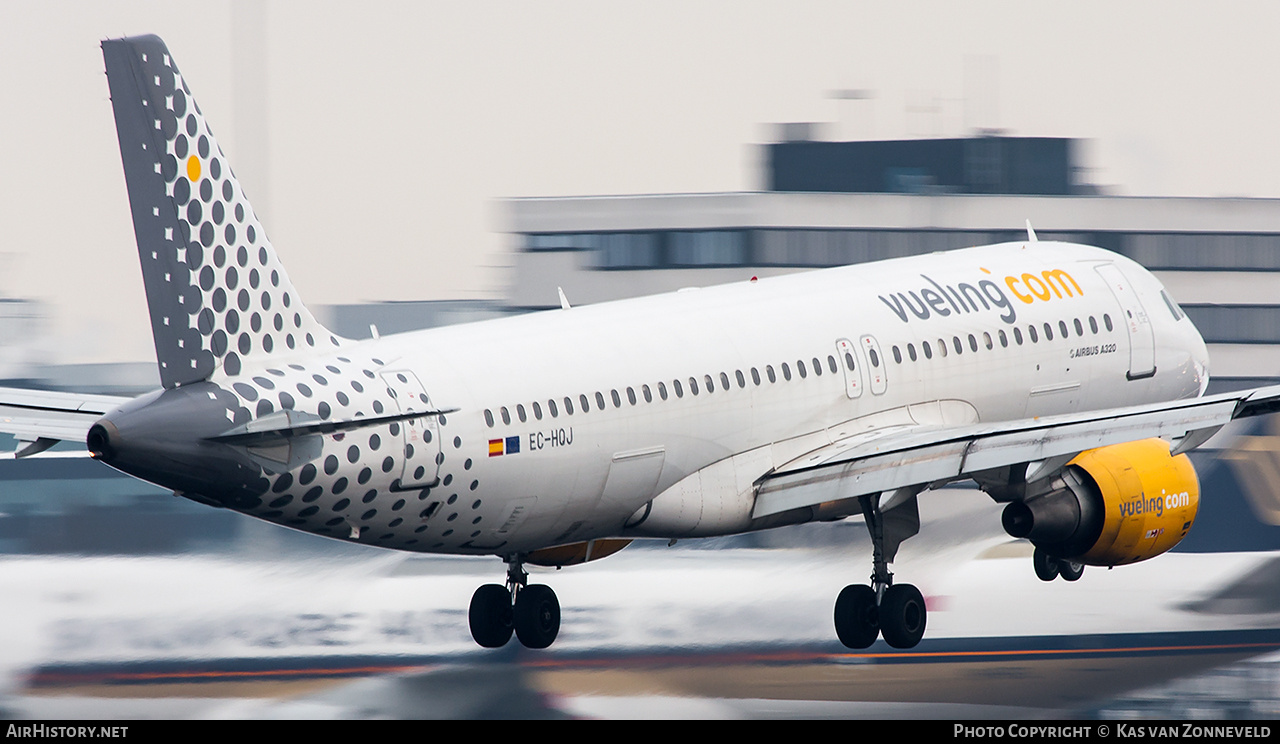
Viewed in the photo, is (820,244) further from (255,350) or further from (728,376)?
(255,350)

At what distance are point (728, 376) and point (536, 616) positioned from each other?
5556 millimetres

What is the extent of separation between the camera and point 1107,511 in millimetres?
28672

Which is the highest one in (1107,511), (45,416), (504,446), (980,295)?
(980,295)

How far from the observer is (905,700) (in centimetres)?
2689

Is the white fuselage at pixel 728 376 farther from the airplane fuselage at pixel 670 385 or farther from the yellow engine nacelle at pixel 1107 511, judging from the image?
the yellow engine nacelle at pixel 1107 511

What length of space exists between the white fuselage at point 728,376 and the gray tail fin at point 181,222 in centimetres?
122

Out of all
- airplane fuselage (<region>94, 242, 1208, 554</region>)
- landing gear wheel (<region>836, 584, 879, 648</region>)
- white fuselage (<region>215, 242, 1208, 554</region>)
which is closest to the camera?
airplane fuselage (<region>94, 242, 1208, 554</region>)

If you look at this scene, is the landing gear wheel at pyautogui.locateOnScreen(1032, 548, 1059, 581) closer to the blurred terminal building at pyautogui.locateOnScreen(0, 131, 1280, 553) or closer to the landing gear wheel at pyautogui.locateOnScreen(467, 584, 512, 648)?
the landing gear wheel at pyautogui.locateOnScreen(467, 584, 512, 648)

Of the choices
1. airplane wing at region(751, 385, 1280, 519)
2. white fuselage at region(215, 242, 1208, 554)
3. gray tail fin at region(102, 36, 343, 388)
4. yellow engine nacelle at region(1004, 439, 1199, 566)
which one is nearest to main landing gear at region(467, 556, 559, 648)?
white fuselage at region(215, 242, 1208, 554)

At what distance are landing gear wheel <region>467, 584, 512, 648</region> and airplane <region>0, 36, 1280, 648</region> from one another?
53 millimetres

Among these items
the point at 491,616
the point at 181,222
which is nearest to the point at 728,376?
the point at 491,616

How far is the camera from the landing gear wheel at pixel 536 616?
101ft

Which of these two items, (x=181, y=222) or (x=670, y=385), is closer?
(x=181, y=222)

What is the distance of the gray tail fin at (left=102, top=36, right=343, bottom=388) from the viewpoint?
886 inches
